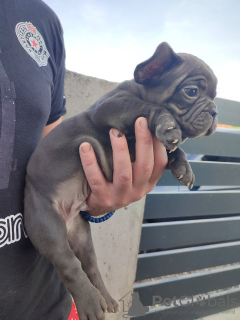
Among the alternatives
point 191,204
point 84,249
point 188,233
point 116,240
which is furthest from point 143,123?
point 188,233

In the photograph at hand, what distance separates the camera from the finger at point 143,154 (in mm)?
1283

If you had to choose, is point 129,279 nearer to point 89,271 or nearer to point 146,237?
point 146,237

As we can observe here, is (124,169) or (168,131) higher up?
(168,131)

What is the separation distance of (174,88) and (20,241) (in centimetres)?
93

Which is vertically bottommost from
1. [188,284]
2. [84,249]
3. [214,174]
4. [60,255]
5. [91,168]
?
[188,284]

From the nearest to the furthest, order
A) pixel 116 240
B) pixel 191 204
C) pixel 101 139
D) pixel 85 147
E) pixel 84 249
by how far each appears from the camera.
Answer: pixel 85 147, pixel 101 139, pixel 84 249, pixel 116 240, pixel 191 204

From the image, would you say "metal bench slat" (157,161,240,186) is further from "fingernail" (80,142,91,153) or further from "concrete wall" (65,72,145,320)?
"fingernail" (80,142,91,153)

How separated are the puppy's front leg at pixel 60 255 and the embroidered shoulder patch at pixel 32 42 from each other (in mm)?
569

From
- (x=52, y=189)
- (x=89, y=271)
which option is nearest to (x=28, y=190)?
(x=52, y=189)

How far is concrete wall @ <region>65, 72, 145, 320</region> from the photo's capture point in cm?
243

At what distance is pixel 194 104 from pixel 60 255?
881 millimetres

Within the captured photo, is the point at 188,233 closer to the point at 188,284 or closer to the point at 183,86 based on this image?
the point at 188,284

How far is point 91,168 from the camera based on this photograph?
53.1 inches

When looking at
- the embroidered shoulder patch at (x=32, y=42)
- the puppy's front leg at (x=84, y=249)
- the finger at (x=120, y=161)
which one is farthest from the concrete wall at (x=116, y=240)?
the finger at (x=120, y=161)
